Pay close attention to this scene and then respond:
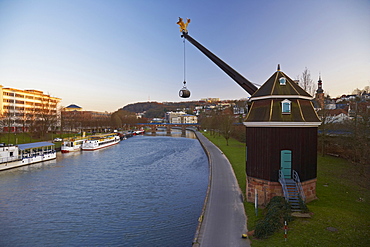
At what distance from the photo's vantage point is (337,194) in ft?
55.5

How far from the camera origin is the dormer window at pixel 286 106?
1476 centimetres

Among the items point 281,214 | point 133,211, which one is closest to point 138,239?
point 133,211

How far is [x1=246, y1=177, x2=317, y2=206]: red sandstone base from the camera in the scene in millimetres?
14742

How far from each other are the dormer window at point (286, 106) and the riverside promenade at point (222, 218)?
6.50 metres

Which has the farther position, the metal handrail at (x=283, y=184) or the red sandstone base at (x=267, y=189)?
the red sandstone base at (x=267, y=189)

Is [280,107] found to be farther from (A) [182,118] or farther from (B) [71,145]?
(A) [182,118]

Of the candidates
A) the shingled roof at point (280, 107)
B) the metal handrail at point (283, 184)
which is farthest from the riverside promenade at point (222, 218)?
the shingled roof at point (280, 107)

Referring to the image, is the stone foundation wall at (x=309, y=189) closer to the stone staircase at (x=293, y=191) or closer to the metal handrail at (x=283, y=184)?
the stone staircase at (x=293, y=191)

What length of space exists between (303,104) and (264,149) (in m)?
3.84

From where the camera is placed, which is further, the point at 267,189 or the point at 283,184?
the point at 267,189

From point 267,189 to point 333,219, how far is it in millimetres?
3642

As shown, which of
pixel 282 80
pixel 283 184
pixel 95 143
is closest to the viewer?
pixel 283 184

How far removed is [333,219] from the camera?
12.4 meters

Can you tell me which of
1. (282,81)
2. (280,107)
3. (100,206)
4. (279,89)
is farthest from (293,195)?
(100,206)
